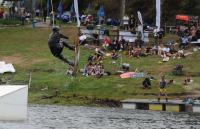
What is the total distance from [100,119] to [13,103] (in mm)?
17313

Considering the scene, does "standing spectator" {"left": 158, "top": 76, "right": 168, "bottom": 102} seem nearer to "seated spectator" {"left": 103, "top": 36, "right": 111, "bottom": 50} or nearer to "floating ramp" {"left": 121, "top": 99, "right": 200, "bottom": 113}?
"floating ramp" {"left": 121, "top": 99, "right": 200, "bottom": 113}

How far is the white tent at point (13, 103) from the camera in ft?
98.9

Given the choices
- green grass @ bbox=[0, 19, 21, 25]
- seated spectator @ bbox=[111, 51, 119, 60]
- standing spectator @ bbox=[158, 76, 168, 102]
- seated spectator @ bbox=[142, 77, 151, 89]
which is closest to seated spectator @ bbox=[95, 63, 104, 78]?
seated spectator @ bbox=[142, 77, 151, 89]

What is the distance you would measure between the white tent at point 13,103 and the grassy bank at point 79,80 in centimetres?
2623

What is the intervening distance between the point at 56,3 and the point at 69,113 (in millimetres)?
48839

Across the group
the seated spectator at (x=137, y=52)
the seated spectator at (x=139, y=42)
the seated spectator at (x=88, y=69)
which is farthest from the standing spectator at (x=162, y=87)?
the seated spectator at (x=139, y=42)

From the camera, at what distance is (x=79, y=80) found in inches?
2429

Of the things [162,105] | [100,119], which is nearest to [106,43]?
[162,105]

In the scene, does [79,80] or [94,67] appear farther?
[94,67]

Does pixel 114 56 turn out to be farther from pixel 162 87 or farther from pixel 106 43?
pixel 162 87

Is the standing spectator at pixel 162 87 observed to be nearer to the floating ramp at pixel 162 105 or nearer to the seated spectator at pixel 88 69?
the floating ramp at pixel 162 105

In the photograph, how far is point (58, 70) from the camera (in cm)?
6656

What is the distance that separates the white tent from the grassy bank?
26232mm

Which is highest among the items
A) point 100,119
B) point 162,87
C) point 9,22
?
point 9,22
